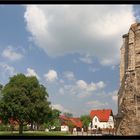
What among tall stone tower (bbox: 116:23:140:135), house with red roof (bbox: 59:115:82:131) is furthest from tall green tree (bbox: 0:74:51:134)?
house with red roof (bbox: 59:115:82:131)

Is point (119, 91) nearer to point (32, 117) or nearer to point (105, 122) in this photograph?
point (32, 117)

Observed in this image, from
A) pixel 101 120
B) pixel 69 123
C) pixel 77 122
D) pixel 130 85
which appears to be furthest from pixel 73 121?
pixel 130 85

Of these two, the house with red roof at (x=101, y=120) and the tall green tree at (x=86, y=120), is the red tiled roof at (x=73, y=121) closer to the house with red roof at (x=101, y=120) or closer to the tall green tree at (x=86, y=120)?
the tall green tree at (x=86, y=120)

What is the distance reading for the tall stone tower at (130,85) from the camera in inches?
778

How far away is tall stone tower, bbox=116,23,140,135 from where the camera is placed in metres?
19.8

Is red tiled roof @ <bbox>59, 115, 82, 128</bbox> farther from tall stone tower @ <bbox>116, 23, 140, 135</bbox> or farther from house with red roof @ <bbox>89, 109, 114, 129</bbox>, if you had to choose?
tall stone tower @ <bbox>116, 23, 140, 135</bbox>

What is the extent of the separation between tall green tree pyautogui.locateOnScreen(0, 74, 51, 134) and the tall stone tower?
16.7 feet

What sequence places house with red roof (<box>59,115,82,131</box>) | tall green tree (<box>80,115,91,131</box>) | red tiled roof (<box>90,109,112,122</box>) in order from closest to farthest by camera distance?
1. house with red roof (<box>59,115,82,131</box>)
2. tall green tree (<box>80,115,91,131</box>)
3. red tiled roof (<box>90,109,112,122</box>)

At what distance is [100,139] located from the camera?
3811mm

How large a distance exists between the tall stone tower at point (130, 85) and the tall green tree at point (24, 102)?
5078mm

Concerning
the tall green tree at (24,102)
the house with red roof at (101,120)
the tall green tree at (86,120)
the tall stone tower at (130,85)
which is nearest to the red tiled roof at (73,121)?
the tall green tree at (86,120)

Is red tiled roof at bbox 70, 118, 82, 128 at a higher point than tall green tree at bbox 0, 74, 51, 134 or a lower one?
lower

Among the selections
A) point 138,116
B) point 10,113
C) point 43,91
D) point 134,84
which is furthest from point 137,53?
point 10,113

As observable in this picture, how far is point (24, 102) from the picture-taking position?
22.8 m
